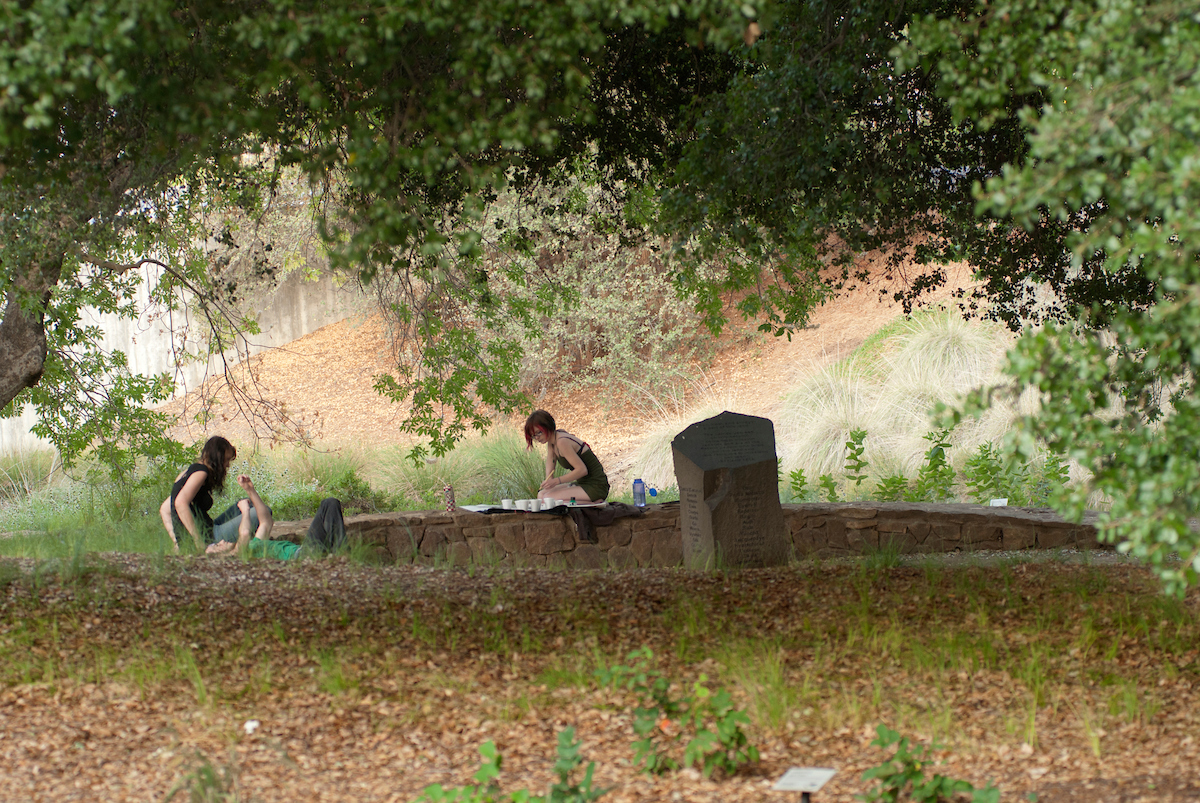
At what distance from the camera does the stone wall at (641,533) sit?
8172 mm

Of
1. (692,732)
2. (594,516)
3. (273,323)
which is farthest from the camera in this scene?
(273,323)

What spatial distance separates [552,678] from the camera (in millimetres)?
4301

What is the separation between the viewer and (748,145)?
4820mm

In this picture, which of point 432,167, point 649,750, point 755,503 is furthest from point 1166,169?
point 755,503

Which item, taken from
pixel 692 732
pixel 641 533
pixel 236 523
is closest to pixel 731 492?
pixel 641 533

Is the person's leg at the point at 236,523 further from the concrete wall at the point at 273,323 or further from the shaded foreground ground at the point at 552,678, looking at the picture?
the concrete wall at the point at 273,323

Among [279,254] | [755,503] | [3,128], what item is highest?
[279,254]

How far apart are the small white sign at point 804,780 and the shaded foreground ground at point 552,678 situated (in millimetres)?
538

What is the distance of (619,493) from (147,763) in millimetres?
10291

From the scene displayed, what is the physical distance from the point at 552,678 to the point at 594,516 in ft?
13.4

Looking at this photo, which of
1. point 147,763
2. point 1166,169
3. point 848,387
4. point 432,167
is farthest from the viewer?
point 848,387

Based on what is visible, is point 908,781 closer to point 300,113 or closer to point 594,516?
point 300,113

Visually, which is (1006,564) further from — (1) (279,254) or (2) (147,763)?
(1) (279,254)

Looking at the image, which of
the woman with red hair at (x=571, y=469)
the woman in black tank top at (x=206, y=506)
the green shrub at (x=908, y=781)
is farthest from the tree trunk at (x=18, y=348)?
the green shrub at (x=908, y=781)
